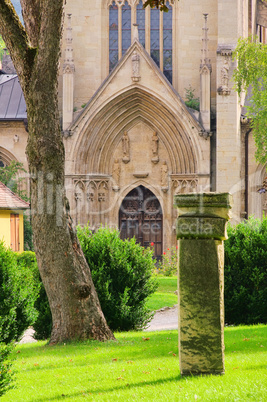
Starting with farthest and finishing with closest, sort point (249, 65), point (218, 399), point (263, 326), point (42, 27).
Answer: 1. point (249, 65)
2. point (263, 326)
3. point (42, 27)
4. point (218, 399)

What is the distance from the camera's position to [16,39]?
8.08 meters

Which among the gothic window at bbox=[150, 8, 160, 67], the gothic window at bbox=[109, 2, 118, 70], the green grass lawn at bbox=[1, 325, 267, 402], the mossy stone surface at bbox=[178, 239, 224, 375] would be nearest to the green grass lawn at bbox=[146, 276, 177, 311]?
the green grass lawn at bbox=[1, 325, 267, 402]

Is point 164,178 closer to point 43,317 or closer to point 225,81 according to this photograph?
point 225,81

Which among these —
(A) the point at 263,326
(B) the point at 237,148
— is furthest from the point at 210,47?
(A) the point at 263,326

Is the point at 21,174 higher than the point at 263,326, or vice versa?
the point at 21,174

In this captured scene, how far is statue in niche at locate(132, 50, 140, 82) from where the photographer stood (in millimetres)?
21141

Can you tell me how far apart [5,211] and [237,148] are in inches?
335

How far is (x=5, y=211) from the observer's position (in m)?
19.5

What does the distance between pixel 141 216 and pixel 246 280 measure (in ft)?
41.6

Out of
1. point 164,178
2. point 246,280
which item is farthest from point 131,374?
point 164,178

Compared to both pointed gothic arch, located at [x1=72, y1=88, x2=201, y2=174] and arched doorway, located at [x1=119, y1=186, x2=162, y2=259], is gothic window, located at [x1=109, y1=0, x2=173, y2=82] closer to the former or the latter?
pointed gothic arch, located at [x1=72, y1=88, x2=201, y2=174]

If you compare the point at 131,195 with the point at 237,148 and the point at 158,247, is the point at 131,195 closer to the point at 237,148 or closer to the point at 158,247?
the point at 158,247

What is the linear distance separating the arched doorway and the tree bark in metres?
14.7

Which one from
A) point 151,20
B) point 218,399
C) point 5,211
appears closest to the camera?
point 218,399
